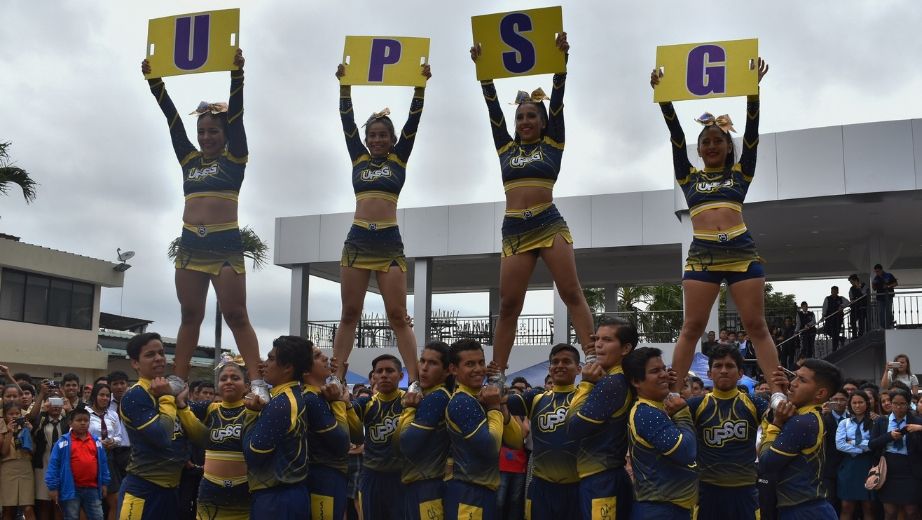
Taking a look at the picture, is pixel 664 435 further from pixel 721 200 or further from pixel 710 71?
pixel 710 71

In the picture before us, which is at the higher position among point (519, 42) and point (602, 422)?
point (519, 42)

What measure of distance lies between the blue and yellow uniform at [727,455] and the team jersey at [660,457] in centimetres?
91

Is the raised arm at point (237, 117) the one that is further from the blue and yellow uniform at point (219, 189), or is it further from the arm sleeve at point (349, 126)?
the arm sleeve at point (349, 126)

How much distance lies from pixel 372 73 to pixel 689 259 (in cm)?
328

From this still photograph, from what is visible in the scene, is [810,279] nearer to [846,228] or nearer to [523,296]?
[846,228]

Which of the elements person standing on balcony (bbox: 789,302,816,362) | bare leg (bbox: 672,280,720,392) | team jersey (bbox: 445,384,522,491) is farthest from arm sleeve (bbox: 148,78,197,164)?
person standing on balcony (bbox: 789,302,816,362)

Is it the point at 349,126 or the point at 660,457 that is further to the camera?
the point at 349,126

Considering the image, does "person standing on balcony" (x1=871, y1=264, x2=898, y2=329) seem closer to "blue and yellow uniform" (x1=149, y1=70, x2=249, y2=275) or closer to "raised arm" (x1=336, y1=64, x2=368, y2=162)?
"raised arm" (x1=336, y1=64, x2=368, y2=162)

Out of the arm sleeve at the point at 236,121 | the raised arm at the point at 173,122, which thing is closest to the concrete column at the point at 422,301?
the raised arm at the point at 173,122

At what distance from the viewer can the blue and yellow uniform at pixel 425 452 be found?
636 cm

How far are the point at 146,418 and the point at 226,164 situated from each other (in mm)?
2401

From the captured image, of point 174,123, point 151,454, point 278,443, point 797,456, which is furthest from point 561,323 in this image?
point 278,443

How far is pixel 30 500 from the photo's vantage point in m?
11.3

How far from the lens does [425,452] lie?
6551 millimetres
